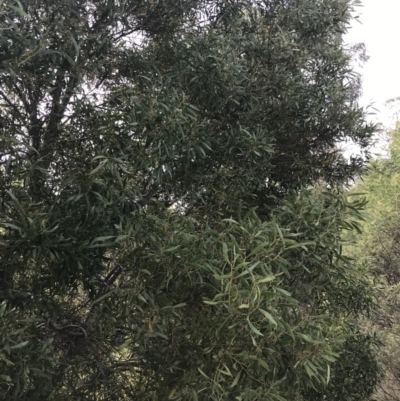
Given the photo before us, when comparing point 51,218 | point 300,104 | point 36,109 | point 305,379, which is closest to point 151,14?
point 36,109

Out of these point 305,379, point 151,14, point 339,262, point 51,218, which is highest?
point 151,14

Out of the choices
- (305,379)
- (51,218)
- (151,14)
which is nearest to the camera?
(51,218)

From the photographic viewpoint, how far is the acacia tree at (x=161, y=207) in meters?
1.64

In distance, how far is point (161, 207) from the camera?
1.98 metres

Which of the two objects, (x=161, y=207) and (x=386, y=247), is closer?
(x=161, y=207)

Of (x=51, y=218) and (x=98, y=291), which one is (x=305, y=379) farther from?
(x=51, y=218)

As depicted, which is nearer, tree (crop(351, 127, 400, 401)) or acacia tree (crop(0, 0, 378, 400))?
acacia tree (crop(0, 0, 378, 400))

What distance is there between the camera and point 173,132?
1.85 metres

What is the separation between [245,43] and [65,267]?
60.8 inches

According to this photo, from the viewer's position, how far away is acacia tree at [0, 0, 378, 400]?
5.39ft

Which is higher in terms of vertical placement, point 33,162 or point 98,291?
point 33,162

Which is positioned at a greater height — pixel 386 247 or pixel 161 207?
pixel 386 247

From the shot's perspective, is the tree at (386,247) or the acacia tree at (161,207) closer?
the acacia tree at (161,207)

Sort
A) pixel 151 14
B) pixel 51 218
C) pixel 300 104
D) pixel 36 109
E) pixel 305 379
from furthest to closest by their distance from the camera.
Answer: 1. pixel 300 104
2. pixel 151 14
3. pixel 36 109
4. pixel 305 379
5. pixel 51 218
